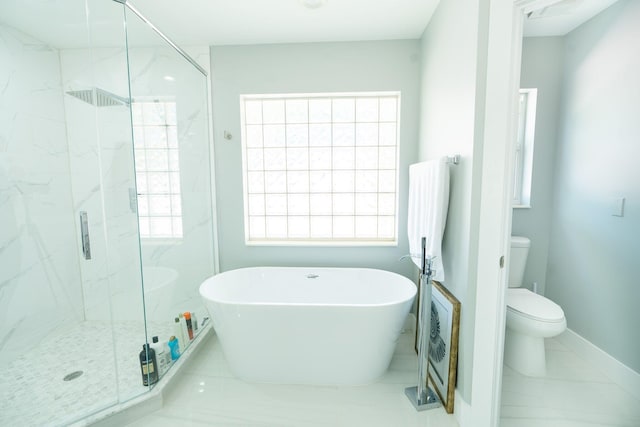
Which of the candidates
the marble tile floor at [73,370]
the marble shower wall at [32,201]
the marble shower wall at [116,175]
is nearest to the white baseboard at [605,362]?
the marble tile floor at [73,370]

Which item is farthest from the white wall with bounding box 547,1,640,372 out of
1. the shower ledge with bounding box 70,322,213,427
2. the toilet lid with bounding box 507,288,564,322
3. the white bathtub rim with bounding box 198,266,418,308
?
the shower ledge with bounding box 70,322,213,427

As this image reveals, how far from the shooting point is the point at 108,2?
1733mm

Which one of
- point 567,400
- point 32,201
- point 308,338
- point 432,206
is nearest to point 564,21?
point 432,206

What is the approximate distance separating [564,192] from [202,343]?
3.19m

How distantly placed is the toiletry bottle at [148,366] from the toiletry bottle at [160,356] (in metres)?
0.04

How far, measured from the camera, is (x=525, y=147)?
90.8 inches

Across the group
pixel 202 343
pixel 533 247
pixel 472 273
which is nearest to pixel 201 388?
pixel 202 343

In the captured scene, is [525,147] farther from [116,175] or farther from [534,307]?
[116,175]

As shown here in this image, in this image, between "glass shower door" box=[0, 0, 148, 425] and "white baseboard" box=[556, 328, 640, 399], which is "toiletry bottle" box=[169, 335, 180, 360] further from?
"white baseboard" box=[556, 328, 640, 399]

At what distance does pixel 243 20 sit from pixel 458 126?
175cm

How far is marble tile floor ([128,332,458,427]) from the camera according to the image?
156 centimetres

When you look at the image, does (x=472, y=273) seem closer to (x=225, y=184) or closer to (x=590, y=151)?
(x=590, y=151)

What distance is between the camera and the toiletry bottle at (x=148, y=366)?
1.69 m

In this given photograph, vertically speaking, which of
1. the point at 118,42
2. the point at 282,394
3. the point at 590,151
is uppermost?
the point at 118,42
